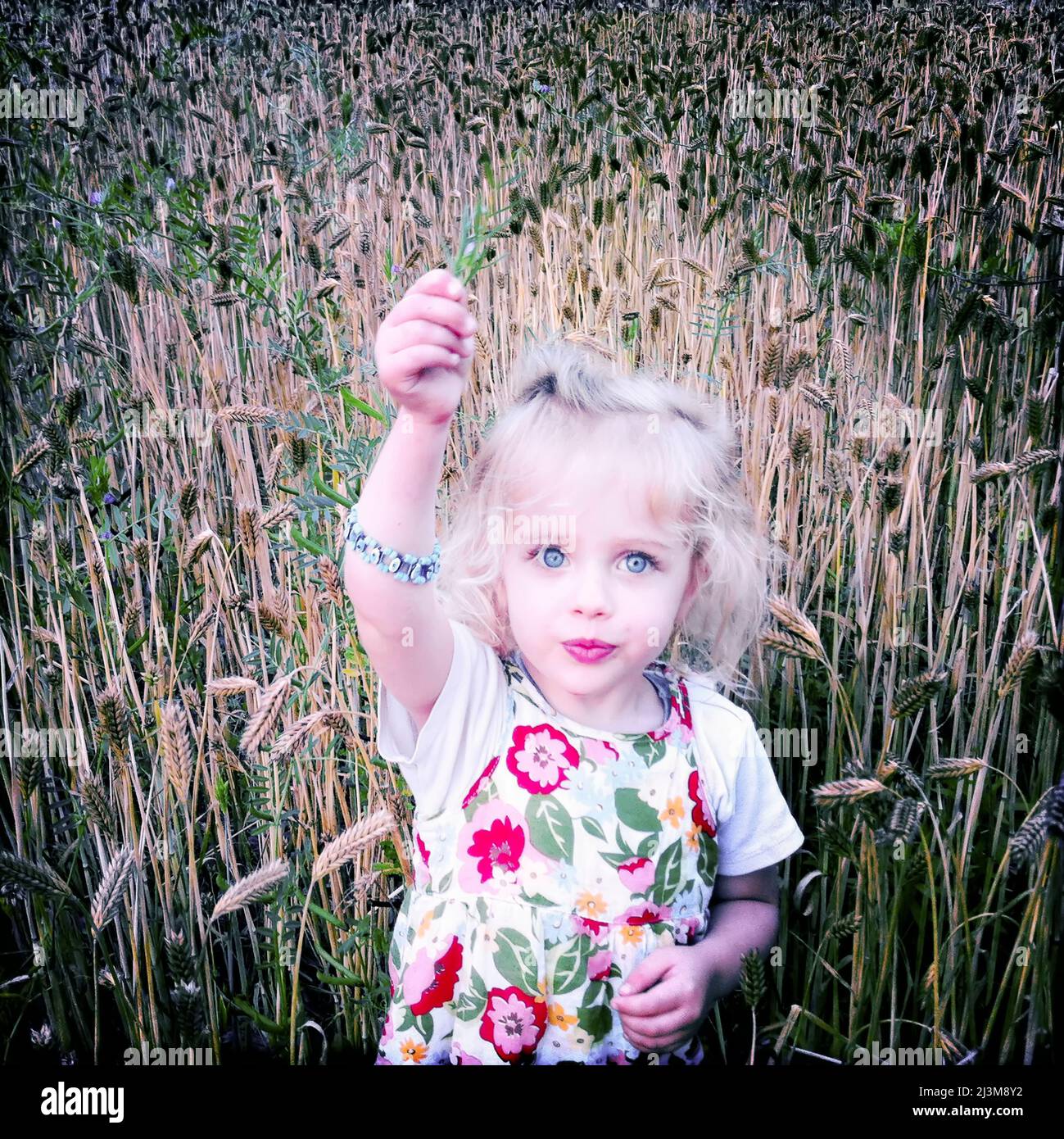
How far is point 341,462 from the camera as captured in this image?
3.09ft

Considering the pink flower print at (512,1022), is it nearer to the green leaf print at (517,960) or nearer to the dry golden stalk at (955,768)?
the green leaf print at (517,960)

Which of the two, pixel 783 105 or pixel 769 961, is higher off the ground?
pixel 783 105

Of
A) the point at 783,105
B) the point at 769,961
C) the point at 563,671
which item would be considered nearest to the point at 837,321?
the point at 783,105

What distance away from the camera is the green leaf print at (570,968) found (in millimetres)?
821

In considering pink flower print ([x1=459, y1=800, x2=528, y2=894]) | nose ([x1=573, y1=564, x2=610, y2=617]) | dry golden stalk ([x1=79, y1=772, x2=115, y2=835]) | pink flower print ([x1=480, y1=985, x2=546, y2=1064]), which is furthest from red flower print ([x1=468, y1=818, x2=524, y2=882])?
dry golden stalk ([x1=79, y1=772, x2=115, y2=835])

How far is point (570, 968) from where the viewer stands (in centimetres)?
82

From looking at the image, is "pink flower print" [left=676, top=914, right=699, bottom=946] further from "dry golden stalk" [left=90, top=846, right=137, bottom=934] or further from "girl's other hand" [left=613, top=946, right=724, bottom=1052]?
"dry golden stalk" [left=90, top=846, right=137, bottom=934]

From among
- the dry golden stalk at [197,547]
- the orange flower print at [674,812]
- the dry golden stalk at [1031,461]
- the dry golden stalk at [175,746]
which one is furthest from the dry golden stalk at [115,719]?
the dry golden stalk at [1031,461]

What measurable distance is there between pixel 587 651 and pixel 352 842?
0.87 ft

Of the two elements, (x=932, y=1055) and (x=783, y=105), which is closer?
(x=932, y=1055)

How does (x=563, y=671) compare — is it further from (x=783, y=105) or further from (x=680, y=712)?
(x=783, y=105)

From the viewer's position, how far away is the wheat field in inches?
35.9

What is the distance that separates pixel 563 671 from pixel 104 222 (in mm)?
648
